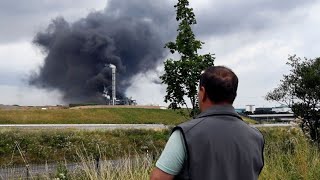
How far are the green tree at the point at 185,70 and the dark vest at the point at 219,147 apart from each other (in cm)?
640

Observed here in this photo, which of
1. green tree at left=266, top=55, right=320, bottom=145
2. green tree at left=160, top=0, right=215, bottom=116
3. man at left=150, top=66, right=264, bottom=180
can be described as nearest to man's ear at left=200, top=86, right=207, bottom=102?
man at left=150, top=66, right=264, bottom=180

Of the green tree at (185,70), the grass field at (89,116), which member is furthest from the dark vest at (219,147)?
the grass field at (89,116)

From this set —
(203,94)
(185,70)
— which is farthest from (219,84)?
(185,70)

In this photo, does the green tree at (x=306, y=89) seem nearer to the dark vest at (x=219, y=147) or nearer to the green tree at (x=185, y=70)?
the green tree at (x=185, y=70)

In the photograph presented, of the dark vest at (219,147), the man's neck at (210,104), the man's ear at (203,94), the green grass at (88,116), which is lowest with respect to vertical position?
the dark vest at (219,147)

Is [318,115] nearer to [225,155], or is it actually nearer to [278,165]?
[278,165]

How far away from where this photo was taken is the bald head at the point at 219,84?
301 cm

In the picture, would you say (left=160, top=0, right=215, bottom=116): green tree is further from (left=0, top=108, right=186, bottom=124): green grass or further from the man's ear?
(left=0, top=108, right=186, bottom=124): green grass

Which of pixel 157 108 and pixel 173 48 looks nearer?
pixel 173 48

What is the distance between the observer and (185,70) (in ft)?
32.4

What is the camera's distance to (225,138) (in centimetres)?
297

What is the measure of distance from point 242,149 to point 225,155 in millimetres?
133

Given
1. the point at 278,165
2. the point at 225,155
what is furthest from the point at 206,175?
the point at 278,165

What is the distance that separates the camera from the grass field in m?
47.2
